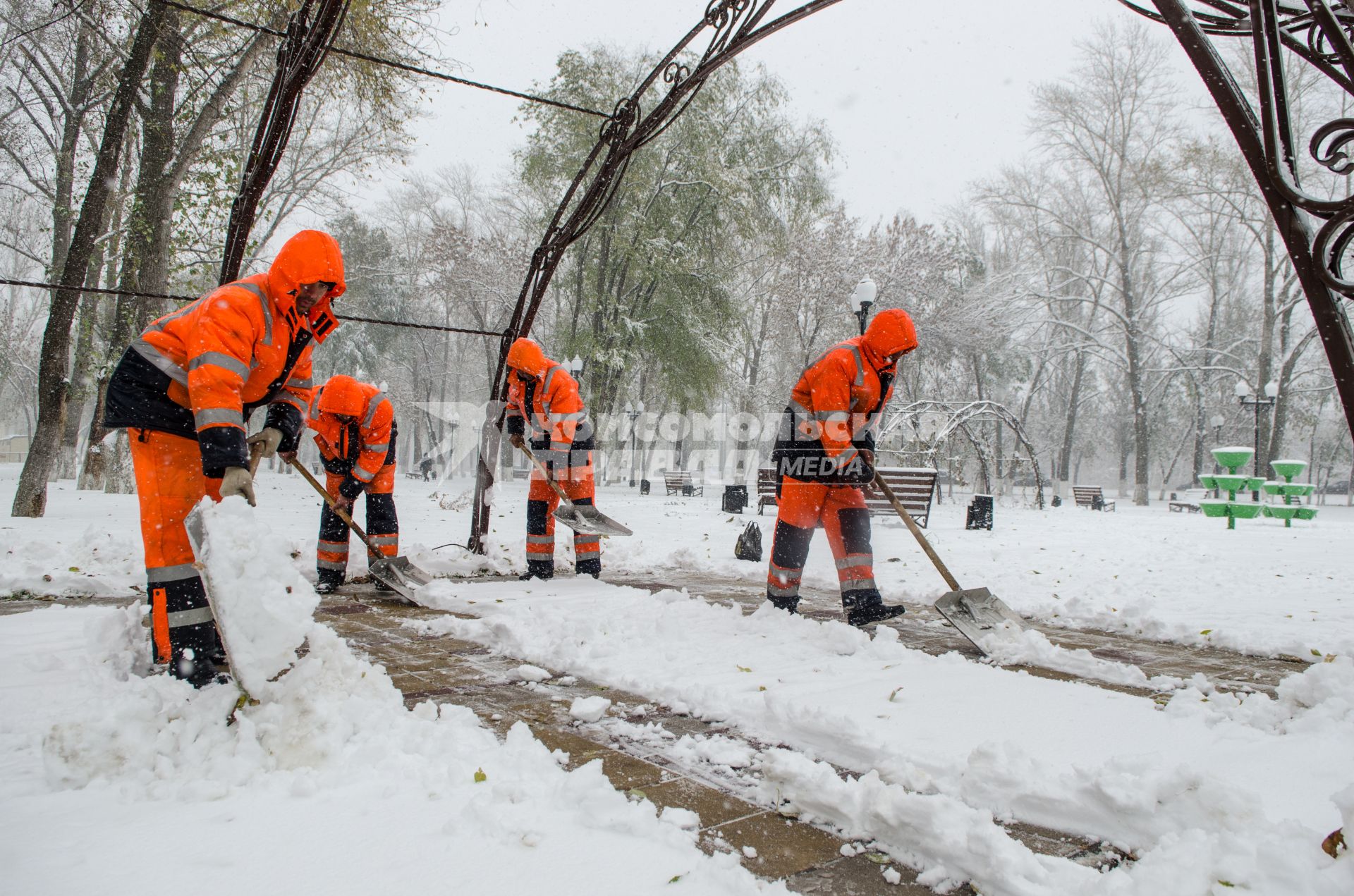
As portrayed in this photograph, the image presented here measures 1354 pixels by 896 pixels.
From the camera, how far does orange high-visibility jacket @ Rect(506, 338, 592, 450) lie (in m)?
5.84

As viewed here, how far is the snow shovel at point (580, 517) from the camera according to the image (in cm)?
574

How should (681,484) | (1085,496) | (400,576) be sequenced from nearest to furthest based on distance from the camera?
1. (400,576)
2. (681,484)
3. (1085,496)

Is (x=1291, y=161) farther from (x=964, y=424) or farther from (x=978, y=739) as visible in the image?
(x=964, y=424)

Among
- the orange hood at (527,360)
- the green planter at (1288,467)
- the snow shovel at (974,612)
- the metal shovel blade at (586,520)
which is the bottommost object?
the snow shovel at (974,612)

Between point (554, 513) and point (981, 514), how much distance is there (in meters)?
7.60

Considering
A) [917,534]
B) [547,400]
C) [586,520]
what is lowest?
[586,520]

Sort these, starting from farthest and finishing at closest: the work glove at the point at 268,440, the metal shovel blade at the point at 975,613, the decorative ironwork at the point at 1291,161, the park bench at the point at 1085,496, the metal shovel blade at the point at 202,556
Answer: the park bench at the point at 1085,496 < the metal shovel blade at the point at 975,613 < the work glove at the point at 268,440 < the metal shovel blade at the point at 202,556 < the decorative ironwork at the point at 1291,161

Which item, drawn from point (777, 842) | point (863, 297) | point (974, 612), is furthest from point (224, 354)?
point (863, 297)

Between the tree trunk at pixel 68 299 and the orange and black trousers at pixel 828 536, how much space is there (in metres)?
8.36

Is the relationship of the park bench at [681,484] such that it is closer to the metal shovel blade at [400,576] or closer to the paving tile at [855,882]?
the metal shovel blade at [400,576]

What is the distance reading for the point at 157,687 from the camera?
2.41 m

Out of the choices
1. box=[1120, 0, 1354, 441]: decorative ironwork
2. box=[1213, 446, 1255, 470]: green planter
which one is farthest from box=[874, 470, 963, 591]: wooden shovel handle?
box=[1213, 446, 1255, 470]: green planter

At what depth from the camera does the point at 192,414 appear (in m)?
2.92

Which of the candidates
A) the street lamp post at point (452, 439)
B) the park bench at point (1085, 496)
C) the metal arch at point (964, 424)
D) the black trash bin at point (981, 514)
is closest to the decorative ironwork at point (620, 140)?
the black trash bin at point (981, 514)
